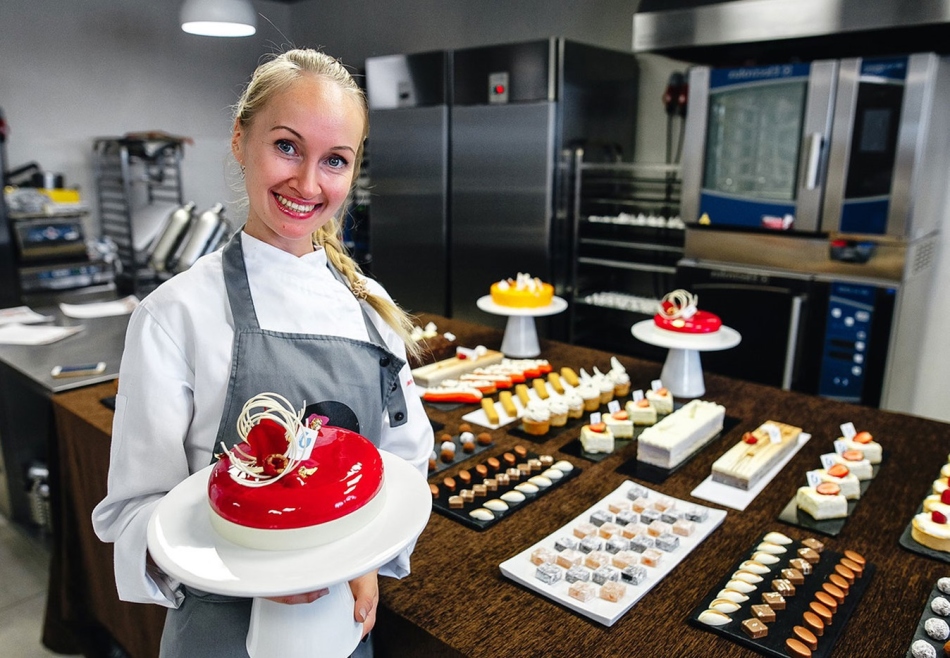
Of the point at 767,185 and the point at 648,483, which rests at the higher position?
the point at 767,185

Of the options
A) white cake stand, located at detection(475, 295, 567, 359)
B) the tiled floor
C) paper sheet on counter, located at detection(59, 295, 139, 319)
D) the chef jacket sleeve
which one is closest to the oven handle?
white cake stand, located at detection(475, 295, 567, 359)

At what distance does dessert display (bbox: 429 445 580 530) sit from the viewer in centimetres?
136

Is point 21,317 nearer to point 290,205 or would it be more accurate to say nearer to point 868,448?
point 290,205

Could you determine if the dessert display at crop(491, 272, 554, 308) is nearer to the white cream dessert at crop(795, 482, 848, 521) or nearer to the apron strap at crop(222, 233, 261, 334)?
the white cream dessert at crop(795, 482, 848, 521)

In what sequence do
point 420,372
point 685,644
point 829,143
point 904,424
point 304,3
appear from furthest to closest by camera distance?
1. point 304,3
2. point 829,143
3. point 420,372
4. point 904,424
5. point 685,644

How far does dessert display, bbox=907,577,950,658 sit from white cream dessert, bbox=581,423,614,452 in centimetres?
68

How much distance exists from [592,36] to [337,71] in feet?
11.7

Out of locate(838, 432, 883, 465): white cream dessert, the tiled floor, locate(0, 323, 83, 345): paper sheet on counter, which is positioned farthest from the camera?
locate(0, 323, 83, 345): paper sheet on counter

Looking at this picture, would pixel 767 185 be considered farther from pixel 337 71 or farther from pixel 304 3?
pixel 304 3

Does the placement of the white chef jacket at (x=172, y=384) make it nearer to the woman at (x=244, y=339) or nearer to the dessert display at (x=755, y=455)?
the woman at (x=244, y=339)

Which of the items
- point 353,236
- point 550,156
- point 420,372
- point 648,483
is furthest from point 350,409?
point 353,236

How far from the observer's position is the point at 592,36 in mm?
4184

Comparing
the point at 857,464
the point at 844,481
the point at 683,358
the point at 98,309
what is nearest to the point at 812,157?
the point at 683,358

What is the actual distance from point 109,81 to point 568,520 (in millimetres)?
5222
